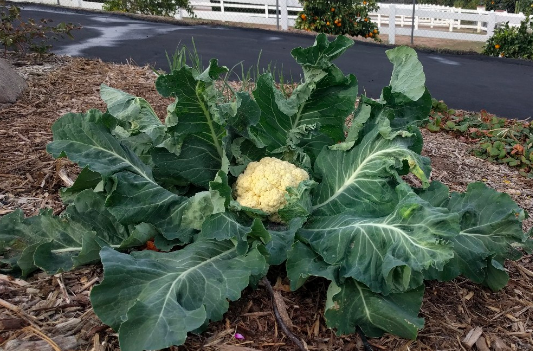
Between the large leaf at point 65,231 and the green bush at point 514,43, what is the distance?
40.2ft

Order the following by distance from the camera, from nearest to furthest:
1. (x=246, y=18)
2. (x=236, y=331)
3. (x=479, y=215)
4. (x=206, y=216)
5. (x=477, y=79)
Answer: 1. (x=236, y=331)
2. (x=206, y=216)
3. (x=479, y=215)
4. (x=477, y=79)
5. (x=246, y=18)

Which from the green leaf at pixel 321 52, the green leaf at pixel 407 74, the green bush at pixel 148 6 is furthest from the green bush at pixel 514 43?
the green leaf at pixel 321 52

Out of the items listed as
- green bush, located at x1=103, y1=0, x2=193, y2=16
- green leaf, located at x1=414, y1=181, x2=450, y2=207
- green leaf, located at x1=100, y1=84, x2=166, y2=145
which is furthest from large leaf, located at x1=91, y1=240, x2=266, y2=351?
green bush, located at x1=103, y1=0, x2=193, y2=16

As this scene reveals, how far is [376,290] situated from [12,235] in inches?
69.8

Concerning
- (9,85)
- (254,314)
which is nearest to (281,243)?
(254,314)

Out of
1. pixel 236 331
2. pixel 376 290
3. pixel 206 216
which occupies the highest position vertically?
pixel 206 216

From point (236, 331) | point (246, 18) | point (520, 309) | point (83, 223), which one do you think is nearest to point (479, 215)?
point (520, 309)

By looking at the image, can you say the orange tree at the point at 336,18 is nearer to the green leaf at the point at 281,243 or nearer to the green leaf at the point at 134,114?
the green leaf at the point at 134,114

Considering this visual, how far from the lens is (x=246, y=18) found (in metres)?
16.8

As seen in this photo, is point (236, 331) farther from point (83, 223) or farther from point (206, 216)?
point (83, 223)

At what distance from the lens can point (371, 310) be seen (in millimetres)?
2047

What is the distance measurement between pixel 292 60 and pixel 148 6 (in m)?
9.14

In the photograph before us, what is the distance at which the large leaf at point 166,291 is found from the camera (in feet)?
5.73

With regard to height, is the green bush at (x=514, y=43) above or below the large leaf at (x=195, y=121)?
below
